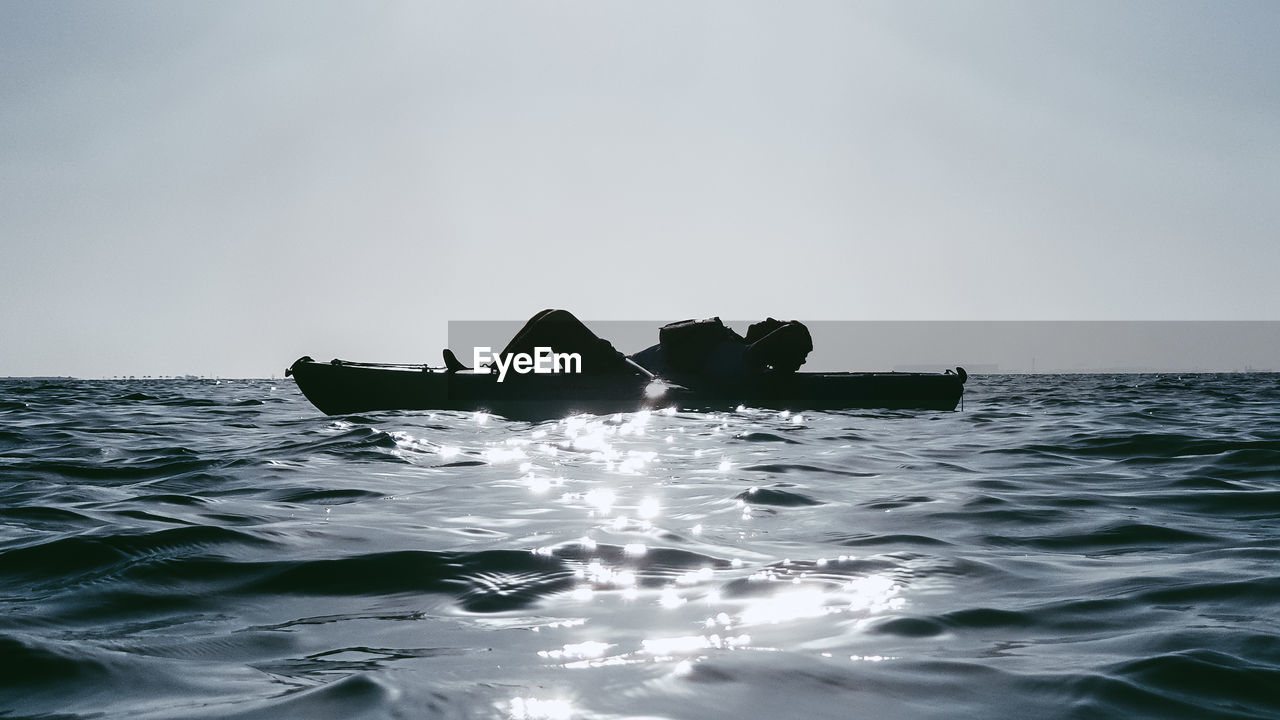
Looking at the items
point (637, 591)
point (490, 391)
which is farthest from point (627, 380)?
point (637, 591)

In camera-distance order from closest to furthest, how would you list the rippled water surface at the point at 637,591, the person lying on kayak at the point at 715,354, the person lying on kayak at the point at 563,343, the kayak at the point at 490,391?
1. the rippled water surface at the point at 637,591
2. the kayak at the point at 490,391
3. the person lying on kayak at the point at 563,343
4. the person lying on kayak at the point at 715,354

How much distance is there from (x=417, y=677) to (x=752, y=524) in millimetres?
3822

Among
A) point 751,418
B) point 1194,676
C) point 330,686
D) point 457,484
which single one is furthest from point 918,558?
point 751,418

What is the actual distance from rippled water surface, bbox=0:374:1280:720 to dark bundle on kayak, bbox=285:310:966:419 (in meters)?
11.8

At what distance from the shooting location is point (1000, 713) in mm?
2682

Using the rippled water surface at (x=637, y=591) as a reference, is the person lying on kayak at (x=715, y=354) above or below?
above

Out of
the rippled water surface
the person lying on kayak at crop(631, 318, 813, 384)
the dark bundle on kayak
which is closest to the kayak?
the dark bundle on kayak

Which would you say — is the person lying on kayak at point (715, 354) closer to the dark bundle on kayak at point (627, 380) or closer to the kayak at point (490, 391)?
the dark bundle on kayak at point (627, 380)

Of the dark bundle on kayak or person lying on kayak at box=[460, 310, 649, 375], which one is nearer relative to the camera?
the dark bundle on kayak

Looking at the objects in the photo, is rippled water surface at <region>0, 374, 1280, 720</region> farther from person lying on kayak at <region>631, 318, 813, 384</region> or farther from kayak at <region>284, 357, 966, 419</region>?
person lying on kayak at <region>631, 318, 813, 384</region>

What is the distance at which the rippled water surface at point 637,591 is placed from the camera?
9.39ft

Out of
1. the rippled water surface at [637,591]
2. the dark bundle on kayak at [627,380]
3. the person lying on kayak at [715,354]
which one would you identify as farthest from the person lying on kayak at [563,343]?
the rippled water surface at [637,591]

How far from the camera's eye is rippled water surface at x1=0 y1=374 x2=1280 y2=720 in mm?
2863

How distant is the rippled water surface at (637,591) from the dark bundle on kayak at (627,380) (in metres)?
11.8
